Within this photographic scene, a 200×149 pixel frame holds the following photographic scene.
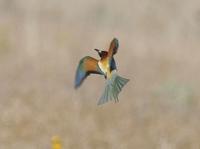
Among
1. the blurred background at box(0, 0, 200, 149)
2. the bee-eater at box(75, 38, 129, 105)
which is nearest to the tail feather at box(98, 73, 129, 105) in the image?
the bee-eater at box(75, 38, 129, 105)

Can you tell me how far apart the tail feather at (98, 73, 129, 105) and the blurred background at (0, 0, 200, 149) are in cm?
445

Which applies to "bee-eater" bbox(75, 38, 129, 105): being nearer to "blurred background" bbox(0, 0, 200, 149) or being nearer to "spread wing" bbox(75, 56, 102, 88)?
"spread wing" bbox(75, 56, 102, 88)

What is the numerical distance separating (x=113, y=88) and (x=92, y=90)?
674 cm

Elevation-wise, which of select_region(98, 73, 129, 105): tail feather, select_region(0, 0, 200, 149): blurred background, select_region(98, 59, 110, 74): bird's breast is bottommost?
select_region(98, 73, 129, 105): tail feather

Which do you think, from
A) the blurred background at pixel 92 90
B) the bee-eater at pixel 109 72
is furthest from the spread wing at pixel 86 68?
the blurred background at pixel 92 90

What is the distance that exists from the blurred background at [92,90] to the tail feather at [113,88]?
14.6 feet

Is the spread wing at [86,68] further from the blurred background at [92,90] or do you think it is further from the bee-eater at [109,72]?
the blurred background at [92,90]

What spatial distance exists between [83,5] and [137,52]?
8.67m

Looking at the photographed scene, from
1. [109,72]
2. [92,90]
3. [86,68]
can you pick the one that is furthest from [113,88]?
[92,90]

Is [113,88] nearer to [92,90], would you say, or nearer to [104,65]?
[104,65]

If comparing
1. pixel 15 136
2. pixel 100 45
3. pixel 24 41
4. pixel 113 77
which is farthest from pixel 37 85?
pixel 113 77

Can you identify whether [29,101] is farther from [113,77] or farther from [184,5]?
[184,5]

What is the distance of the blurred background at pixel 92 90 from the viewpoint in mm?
7633

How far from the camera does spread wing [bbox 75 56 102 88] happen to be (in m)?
2.70
